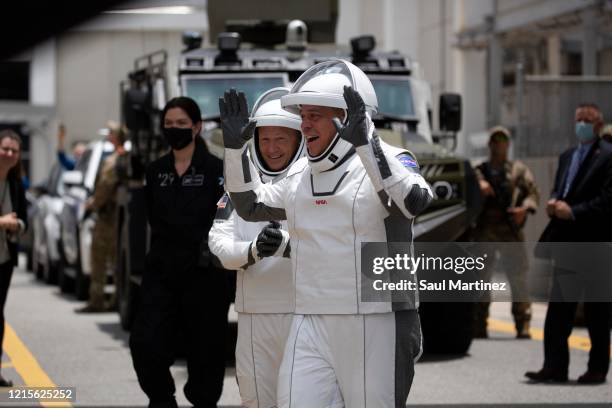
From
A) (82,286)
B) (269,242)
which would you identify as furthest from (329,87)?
(82,286)

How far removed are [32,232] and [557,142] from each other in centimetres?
951

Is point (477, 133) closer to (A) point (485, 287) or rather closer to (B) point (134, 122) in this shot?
(B) point (134, 122)

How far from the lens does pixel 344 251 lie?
4785mm

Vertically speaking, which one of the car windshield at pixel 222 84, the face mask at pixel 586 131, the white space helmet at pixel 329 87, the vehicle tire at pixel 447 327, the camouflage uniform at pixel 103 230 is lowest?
the vehicle tire at pixel 447 327

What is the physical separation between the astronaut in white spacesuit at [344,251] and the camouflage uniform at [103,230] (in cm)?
1024

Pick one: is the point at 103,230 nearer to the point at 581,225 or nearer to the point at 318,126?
the point at 581,225

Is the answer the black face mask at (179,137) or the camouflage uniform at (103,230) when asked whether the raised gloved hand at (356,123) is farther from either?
the camouflage uniform at (103,230)

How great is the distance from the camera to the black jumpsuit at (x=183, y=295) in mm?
7402

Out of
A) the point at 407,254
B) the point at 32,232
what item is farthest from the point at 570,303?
the point at 32,232

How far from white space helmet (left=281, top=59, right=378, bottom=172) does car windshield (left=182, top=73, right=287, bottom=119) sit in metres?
7.42

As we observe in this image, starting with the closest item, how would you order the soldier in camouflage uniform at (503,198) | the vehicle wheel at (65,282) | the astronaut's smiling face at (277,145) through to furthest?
1. the astronaut's smiling face at (277,145)
2. the soldier in camouflage uniform at (503,198)
3. the vehicle wheel at (65,282)

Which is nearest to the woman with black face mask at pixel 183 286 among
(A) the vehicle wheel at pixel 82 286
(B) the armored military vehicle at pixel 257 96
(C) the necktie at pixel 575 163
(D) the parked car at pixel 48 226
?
(C) the necktie at pixel 575 163

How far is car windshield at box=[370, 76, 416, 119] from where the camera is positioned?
12.9m

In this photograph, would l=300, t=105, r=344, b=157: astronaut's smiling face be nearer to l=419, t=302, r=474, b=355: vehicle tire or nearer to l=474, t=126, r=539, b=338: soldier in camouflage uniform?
l=419, t=302, r=474, b=355: vehicle tire
